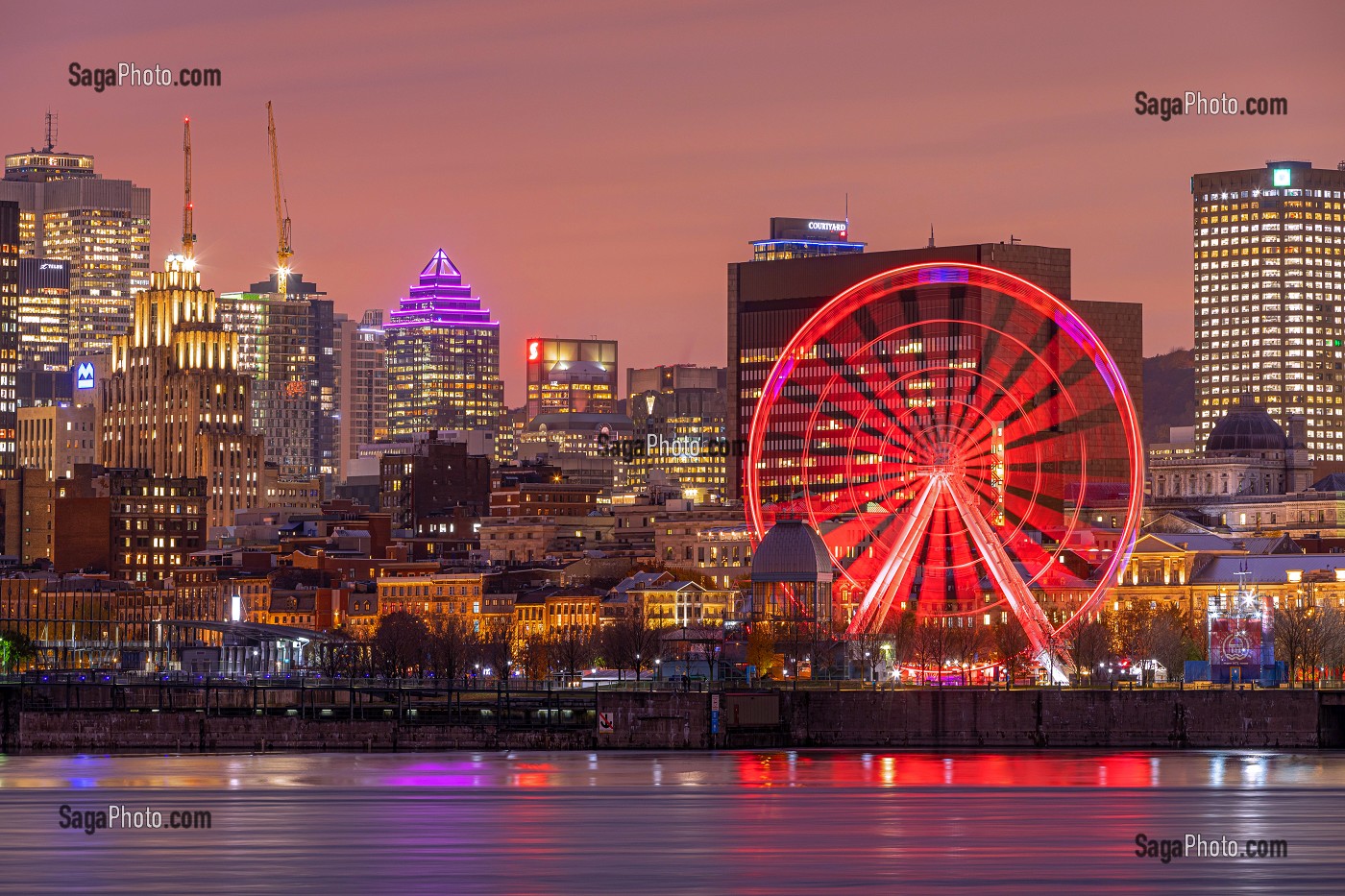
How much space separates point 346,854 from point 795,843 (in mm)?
14671

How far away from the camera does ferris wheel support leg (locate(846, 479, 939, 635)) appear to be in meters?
182

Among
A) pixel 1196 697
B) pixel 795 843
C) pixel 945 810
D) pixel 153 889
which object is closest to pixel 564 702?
pixel 1196 697

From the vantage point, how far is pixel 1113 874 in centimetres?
10144

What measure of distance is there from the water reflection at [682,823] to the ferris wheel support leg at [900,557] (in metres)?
22.4

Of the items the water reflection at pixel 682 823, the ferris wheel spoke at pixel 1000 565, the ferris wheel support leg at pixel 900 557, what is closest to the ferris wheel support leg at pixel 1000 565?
the ferris wheel spoke at pixel 1000 565

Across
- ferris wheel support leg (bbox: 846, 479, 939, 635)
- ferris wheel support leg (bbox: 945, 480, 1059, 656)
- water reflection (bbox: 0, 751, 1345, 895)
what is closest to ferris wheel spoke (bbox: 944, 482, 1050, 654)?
ferris wheel support leg (bbox: 945, 480, 1059, 656)

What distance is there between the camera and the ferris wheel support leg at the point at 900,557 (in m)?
182

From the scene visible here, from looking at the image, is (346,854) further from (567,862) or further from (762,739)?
(762,739)

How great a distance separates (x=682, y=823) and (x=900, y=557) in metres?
69.0

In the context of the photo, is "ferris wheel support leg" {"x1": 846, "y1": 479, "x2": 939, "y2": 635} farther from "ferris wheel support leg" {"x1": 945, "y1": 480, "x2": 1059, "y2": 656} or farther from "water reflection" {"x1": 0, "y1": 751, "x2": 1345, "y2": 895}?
"water reflection" {"x1": 0, "y1": 751, "x2": 1345, "y2": 895}

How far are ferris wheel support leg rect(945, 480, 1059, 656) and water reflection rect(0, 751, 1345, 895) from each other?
67.9ft

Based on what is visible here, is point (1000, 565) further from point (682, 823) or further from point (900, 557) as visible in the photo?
point (682, 823)

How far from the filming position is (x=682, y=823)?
118 m

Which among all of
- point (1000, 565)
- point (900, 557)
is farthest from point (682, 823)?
point (900, 557)
